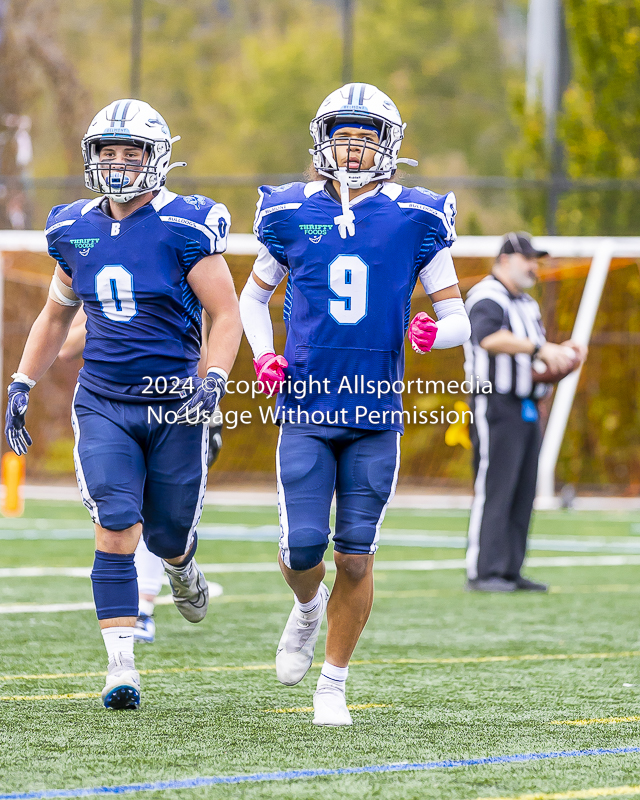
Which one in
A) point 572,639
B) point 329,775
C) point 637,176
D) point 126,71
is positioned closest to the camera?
point 329,775

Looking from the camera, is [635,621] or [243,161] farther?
[243,161]

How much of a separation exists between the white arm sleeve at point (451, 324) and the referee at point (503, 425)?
3156 mm

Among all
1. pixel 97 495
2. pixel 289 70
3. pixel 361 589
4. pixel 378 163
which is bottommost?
pixel 361 589

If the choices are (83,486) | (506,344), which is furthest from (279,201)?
(506,344)

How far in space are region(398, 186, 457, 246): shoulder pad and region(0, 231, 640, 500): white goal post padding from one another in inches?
354

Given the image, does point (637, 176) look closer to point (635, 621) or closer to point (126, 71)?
point (126, 71)

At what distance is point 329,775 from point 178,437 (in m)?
1.45

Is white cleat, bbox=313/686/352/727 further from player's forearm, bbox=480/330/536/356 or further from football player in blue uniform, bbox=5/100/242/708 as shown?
player's forearm, bbox=480/330/536/356

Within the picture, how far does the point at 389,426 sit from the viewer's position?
160 inches

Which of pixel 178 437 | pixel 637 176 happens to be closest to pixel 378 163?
pixel 178 437

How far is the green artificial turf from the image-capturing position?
326 cm

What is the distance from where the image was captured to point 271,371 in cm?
403

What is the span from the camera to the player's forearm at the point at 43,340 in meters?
4.57

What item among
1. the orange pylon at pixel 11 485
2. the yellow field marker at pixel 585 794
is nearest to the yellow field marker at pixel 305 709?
the yellow field marker at pixel 585 794
